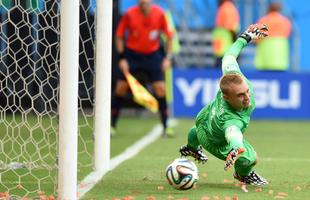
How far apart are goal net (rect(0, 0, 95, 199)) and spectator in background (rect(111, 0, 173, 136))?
4639 mm

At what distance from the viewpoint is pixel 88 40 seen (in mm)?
9578

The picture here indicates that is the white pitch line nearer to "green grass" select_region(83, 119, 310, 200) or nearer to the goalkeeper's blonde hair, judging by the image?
"green grass" select_region(83, 119, 310, 200)

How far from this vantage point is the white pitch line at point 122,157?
8.16m

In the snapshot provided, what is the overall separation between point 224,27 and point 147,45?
4953mm

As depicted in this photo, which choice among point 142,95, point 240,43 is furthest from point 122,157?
point 142,95

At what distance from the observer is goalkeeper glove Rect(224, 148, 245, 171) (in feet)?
23.3

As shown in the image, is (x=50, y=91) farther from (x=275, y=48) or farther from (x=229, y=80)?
(x=275, y=48)

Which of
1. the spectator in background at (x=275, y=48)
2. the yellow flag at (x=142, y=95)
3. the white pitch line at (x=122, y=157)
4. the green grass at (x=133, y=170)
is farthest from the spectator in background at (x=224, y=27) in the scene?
the green grass at (x=133, y=170)

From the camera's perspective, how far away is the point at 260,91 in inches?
728

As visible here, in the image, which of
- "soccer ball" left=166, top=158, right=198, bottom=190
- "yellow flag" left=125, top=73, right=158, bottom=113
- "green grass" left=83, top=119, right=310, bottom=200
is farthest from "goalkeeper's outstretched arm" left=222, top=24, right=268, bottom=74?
"yellow flag" left=125, top=73, right=158, bottom=113

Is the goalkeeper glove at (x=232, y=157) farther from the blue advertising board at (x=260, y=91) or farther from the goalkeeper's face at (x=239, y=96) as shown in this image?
the blue advertising board at (x=260, y=91)

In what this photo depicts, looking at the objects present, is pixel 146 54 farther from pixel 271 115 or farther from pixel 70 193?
pixel 70 193

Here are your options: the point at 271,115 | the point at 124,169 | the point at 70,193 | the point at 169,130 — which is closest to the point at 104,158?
the point at 124,169

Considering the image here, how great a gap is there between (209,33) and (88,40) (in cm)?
1132
